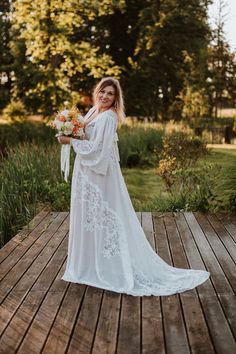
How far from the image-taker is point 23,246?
5.16m

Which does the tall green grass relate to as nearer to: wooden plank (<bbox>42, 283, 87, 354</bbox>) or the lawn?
the lawn

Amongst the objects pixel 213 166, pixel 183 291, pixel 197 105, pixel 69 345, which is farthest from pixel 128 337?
pixel 197 105

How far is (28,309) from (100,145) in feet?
4.51

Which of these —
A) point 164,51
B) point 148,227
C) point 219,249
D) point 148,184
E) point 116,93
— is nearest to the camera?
point 116,93

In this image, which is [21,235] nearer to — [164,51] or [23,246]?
[23,246]

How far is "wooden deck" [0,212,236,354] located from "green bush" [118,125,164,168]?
24.4 feet

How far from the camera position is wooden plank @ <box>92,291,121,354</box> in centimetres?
293

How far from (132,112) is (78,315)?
22197 millimetres

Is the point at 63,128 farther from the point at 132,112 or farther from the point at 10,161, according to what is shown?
the point at 132,112

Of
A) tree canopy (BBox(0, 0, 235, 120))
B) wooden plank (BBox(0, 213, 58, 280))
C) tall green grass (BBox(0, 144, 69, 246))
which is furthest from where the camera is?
tree canopy (BBox(0, 0, 235, 120))

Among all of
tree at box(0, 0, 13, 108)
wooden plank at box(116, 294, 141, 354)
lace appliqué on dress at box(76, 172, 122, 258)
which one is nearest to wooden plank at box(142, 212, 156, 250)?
lace appliqué on dress at box(76, 172, 122, 258)

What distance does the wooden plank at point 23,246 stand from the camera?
4457mm

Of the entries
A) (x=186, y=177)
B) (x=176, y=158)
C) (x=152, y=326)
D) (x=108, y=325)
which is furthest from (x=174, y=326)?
(x=176, y=158)

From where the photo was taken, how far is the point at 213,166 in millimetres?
7469
